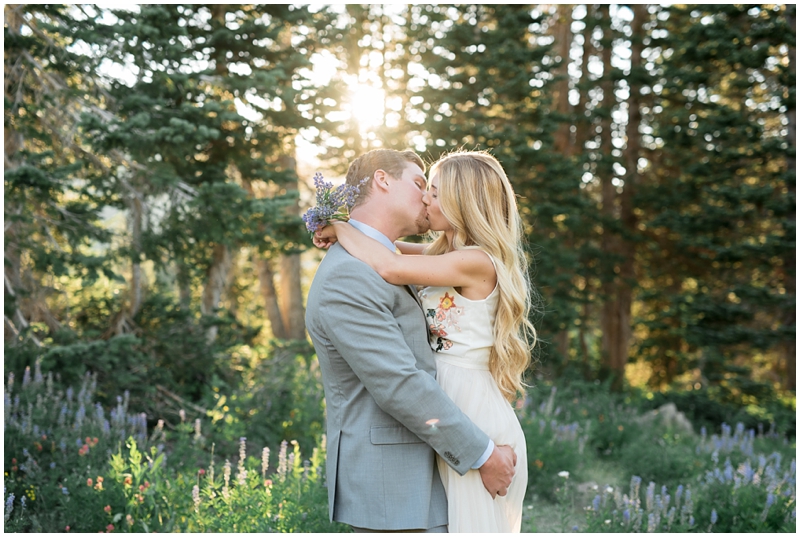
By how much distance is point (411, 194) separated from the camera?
281 centimetres

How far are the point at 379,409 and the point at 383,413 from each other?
0.02 metres

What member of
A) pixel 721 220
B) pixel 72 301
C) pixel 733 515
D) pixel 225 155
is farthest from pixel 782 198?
pixel 72 301

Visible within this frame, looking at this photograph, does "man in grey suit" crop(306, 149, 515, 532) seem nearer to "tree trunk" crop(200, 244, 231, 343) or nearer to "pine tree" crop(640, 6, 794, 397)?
"tree trunk" crop(200, 244, 231, 343)

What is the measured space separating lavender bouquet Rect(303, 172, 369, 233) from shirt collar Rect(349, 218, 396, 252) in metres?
0.09

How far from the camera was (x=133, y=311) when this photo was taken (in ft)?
24.1

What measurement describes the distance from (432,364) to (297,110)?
6.26m

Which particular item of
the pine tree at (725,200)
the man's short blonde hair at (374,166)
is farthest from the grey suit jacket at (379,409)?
the pine tree at (725,200)

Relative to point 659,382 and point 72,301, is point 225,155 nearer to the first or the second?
point 72,301

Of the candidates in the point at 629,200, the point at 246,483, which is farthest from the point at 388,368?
the point at 629,200

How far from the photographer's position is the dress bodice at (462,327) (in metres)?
2.77

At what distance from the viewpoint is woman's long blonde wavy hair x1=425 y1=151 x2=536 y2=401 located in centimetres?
275

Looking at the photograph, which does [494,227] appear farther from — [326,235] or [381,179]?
[326,235]

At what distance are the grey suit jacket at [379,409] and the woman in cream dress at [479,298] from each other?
177 millimetres

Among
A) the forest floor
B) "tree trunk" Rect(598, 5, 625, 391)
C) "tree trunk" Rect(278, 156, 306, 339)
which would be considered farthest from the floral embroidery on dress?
"tree trunk" Rect(598, 5, 625, 391)
